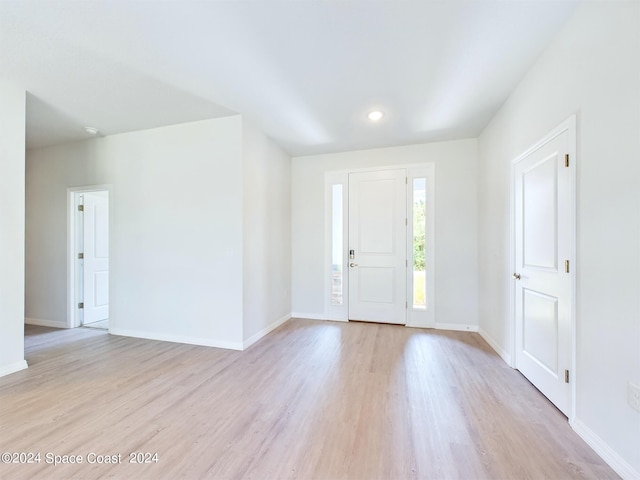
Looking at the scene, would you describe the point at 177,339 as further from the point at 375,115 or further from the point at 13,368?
the point at 375,115

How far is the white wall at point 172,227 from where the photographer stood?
10.3ft

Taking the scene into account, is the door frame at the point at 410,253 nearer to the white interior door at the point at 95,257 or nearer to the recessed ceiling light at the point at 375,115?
the recessed ceiling light at the point at 375,115

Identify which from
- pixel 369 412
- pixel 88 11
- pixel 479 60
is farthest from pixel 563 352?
pixel 88 11

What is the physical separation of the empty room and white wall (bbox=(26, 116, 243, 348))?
0.03 metres

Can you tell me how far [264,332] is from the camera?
11.8ft

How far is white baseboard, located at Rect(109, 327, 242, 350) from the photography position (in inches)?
123

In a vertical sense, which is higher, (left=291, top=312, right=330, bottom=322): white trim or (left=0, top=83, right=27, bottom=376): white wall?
(left=0, top=83, right=27, bottom=376): white wall

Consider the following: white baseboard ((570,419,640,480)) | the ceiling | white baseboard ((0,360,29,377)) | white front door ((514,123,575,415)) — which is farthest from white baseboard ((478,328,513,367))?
white baseboard ((0,360,29,377))

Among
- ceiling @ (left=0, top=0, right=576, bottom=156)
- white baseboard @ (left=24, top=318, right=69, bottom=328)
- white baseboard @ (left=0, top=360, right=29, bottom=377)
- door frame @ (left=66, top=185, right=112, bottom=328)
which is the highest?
ceiling @ (left=0, top=0, right=576, bottom=156)

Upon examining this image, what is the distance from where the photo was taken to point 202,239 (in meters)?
3.25

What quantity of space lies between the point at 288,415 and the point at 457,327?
288 cm

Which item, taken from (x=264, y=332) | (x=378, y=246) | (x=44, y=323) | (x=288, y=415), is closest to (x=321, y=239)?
(x=378, y=246)

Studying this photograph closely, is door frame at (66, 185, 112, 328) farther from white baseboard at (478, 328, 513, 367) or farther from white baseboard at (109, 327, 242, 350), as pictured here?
white baseboard at (478, 328, 513, 367)

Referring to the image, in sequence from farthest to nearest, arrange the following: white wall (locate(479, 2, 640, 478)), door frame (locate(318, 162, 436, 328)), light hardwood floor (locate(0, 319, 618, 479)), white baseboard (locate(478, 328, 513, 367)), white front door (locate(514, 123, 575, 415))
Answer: door frame (locate(318, 162, 436, 328)) < white baseboard (locate(478, 328, 513, 367)) < white front door (locate(514, 123, 575, 415)) < light hardwood floor (locate(0, 319, 618, 479)) < white wall (locate(479, 2, 640, 478))
